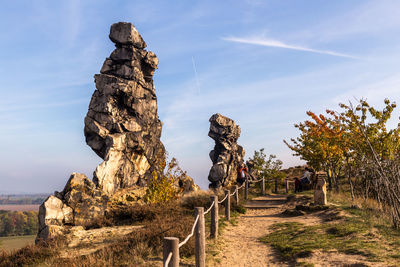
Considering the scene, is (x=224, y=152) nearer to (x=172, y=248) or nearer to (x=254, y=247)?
(x=254, y=247)

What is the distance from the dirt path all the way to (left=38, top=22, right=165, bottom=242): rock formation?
20.9 ft

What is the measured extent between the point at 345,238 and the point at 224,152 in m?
22.7

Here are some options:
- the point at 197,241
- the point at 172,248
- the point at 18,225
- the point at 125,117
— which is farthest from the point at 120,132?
the point at 18,225

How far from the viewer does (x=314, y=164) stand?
24453 mm

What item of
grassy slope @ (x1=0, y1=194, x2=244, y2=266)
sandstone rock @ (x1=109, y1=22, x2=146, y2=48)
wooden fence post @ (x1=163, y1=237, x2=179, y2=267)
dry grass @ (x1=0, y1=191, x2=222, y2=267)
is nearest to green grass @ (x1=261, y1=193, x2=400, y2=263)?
grassy slope @ (x1=0, y1=194, x2=244, y2=266)

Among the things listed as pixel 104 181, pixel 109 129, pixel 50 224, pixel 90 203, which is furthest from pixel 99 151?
pixel 50 224

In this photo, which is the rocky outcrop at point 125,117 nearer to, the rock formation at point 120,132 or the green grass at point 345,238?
the rock formation at point 120,132

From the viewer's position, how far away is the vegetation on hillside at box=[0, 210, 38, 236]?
68.9 metres

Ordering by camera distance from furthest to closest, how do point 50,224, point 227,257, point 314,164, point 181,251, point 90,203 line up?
point 314,164 < point 90,203 < point 50,224 < point 227,257 < point 181,251

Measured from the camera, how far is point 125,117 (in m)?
22.8

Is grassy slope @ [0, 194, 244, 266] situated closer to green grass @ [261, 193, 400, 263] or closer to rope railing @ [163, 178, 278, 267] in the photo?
rope railing @ [163, 178, 278, 267]

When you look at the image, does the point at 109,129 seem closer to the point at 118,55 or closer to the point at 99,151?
the point at 99,151

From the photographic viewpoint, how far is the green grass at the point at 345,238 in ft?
24.2

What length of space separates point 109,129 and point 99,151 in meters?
1.75
